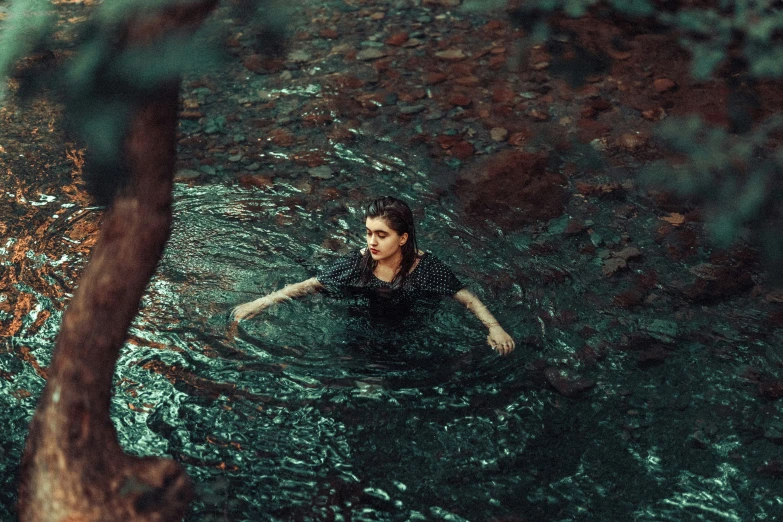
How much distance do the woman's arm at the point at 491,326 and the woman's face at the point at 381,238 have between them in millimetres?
520

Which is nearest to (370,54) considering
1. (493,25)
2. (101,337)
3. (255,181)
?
(493,25)

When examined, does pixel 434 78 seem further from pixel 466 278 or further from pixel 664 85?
pixel 466 278

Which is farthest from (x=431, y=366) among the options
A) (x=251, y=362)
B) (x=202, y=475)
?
(x=202, y=475)

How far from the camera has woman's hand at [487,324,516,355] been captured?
512 cm

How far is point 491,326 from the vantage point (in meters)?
5.17

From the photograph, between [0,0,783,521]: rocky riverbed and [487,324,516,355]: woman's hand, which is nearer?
[0,0,783,521]: rocky riverbed

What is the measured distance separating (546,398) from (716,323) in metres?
1.30

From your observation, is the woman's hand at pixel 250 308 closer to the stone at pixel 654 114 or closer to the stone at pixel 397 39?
the stone at pixel 654 114

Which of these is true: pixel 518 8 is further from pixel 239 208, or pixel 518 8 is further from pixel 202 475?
pixel 202 475

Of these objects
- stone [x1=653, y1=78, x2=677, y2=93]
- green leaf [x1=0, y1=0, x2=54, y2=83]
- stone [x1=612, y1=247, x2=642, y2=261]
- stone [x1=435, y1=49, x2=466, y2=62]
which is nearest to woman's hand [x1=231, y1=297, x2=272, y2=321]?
green leaf [x1=0, y1=0, x2=54, y2=83]

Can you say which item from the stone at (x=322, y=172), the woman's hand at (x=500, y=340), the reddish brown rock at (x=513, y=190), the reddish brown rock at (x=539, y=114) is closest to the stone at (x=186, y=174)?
the stone at (x=322, y=172)

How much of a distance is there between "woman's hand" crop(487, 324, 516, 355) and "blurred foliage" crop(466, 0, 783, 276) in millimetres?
2008

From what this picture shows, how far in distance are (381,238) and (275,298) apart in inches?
29.8

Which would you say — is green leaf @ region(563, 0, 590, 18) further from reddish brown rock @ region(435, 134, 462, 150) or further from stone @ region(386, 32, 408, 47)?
reddish brown rock @ region(435, 134, 462, 150)
